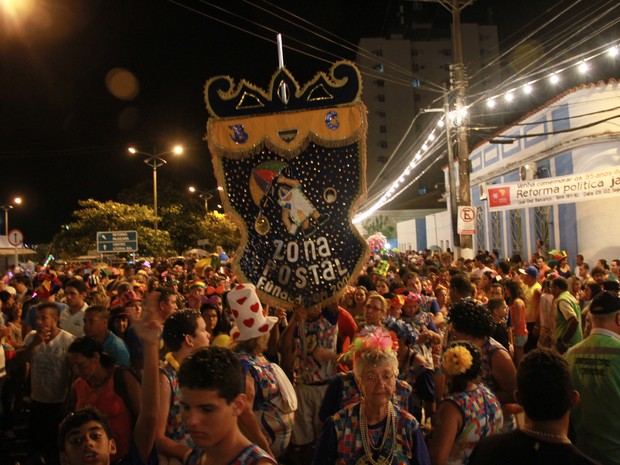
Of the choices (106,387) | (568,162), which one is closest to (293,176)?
(106,387)

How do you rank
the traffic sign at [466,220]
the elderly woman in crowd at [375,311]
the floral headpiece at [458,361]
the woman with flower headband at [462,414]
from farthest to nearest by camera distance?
the traffic sign at [466,220]
the elderly woman in crowd at [375,311]
the floral headpiece at [458,361]
the woman with flower headband at [462,414]

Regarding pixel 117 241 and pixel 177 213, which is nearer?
pixel 117 241

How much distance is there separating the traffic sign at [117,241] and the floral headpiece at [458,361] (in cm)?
2211

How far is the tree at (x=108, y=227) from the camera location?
3106 cm

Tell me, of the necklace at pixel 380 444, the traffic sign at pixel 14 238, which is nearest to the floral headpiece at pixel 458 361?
the necklace at pixel 380 444

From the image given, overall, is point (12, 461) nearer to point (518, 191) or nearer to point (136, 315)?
point (136, 315)

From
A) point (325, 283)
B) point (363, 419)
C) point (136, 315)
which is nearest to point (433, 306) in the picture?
point (325, 283)

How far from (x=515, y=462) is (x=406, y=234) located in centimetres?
4905

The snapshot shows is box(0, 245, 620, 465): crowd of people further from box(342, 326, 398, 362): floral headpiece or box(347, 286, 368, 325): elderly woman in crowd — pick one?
box(347, 286, 368, 325): elderly woman in crowd

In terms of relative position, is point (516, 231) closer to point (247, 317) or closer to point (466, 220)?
point (466, 220)

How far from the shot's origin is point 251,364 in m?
3.89

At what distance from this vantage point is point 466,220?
45.7 feet

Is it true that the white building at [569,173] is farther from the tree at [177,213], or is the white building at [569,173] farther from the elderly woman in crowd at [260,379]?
the tree at [177,213]

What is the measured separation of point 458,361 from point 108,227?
101ft
